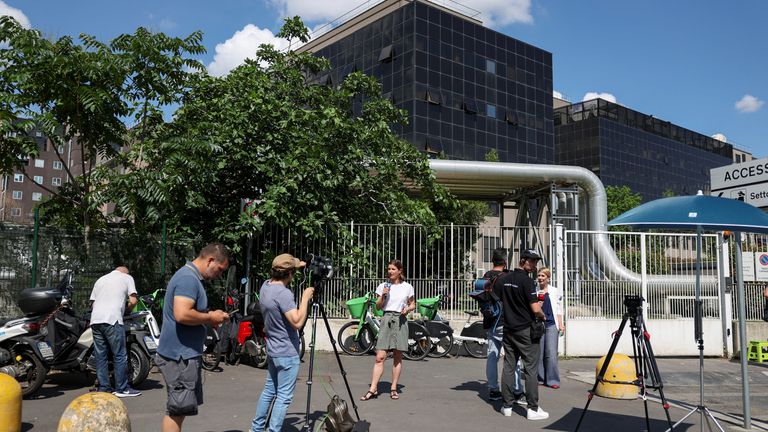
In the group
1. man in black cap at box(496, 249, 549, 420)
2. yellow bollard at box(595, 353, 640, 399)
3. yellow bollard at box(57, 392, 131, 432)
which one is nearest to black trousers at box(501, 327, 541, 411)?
man in black cap at box(496, 249, 549, 420)

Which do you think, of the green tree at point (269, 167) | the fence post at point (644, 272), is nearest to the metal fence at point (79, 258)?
the green tree at point (269, 167)

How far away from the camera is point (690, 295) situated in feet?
43.7

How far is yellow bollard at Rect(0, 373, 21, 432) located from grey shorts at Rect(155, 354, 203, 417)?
183 cm

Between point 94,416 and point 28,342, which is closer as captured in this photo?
point 94,416

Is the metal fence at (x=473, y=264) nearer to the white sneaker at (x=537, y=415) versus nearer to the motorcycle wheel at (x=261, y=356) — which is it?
the motorcycle wheel at (x=261, y=356)

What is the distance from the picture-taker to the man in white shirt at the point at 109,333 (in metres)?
7.75

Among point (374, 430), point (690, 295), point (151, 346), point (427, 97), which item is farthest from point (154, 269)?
point (427, 97)

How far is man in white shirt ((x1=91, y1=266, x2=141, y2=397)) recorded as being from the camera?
305 inches

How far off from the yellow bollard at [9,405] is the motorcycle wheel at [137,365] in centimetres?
263

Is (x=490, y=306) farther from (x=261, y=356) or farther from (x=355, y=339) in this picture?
(x=355, y=339)

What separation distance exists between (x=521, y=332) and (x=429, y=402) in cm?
164

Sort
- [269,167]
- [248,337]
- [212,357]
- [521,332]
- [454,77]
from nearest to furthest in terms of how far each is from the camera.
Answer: [521,332] < [212,357] < [248,337] < [269,167] < [454,77]

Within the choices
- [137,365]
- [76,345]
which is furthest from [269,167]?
[76,345]

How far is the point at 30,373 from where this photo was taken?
25.6 ft
